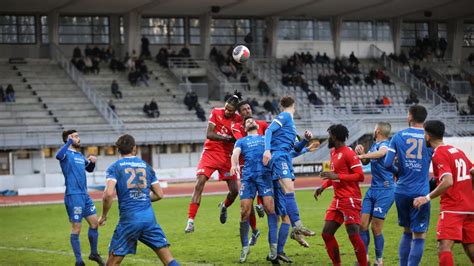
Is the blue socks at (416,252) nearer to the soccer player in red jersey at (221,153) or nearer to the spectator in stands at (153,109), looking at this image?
the soccer player in red jersey at (221,153)

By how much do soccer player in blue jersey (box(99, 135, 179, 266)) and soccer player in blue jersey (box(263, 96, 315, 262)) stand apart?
4150 mm

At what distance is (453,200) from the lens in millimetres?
11734

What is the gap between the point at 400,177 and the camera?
44.2 feet

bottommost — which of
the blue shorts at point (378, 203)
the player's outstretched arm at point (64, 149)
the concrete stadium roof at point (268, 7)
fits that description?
the blue shorts at point (378, 203)

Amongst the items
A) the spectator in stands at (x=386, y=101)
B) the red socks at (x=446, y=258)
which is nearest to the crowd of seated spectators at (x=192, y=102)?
the spectator in stands at (x=386, y=101)

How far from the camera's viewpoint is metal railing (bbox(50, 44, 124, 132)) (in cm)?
4850

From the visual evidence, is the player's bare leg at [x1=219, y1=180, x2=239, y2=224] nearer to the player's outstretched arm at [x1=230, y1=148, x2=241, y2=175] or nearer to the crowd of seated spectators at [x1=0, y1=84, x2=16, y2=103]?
the player's outstretched arm at [x1=230, y1=148, x2=241, y2=175]

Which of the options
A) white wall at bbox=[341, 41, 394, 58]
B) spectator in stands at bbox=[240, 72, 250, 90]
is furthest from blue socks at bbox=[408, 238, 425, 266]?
white wall at bbox=[341, 41, 394, 58]

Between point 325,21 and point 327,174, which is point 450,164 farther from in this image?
point 325,21

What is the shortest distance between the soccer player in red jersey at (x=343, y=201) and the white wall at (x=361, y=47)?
171 ft

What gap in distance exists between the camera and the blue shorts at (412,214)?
43.2 feet

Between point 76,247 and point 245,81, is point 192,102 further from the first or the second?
point 76,247

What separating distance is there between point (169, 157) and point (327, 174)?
3623 cm

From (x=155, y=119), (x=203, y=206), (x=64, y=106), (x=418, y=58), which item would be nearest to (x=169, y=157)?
(x=155, y=119)
